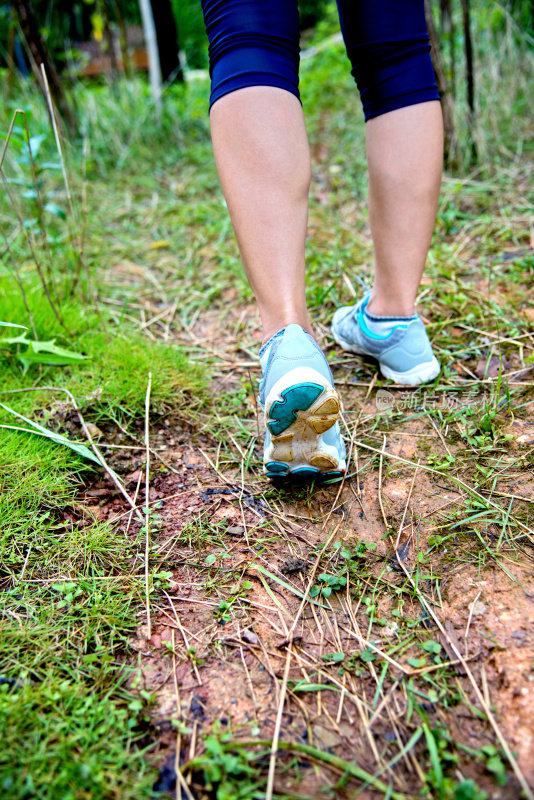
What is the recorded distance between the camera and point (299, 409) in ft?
3.18

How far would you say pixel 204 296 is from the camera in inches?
80.9

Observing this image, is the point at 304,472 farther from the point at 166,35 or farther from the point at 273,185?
the point at 166,35

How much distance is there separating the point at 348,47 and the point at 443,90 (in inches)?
48.7

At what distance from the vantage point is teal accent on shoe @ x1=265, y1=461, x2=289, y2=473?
110 cm

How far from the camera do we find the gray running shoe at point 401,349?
138cm

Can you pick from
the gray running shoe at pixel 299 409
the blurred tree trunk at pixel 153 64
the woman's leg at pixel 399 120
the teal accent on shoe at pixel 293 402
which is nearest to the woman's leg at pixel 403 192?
the woman's leg at pixel 399 120

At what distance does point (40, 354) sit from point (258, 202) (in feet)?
2.74

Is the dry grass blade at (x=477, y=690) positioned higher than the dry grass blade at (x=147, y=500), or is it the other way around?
the dry grass blade at (x=147, y=500)

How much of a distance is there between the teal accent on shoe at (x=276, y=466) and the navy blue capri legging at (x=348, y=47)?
2.38 feet

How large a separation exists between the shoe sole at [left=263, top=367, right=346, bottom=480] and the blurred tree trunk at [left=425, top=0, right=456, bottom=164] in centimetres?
176

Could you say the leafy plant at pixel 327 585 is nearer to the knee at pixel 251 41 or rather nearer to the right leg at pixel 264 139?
the right leg at pixel 264 139

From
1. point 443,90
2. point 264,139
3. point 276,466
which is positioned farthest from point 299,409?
point 443,90

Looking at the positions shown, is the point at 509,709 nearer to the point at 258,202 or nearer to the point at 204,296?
the point at 258,202

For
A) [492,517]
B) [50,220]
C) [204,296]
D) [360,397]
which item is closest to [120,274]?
[204,296]
